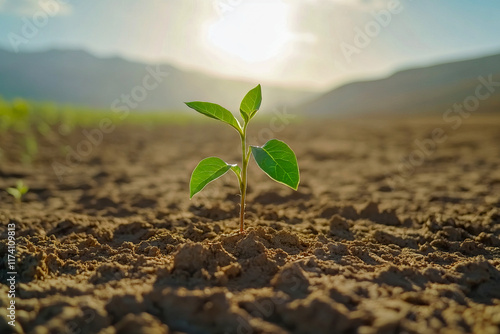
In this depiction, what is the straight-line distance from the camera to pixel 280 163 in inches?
64.4

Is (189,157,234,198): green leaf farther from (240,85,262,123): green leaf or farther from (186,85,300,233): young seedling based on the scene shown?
(240,85,262,123): green leaf

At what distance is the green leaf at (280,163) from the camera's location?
5.29 feet

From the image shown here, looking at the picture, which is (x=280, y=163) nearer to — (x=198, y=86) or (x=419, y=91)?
(x=419, y=91)

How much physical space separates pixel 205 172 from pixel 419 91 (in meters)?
60.2

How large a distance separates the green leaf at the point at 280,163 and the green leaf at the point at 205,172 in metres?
0.17

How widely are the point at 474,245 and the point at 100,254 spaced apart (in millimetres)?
2075

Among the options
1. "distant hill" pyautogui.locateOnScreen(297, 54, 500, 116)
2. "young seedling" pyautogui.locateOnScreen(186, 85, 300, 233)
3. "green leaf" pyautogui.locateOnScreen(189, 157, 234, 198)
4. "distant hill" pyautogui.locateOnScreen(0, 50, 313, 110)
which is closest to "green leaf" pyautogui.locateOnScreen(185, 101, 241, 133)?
"young seedling" pyautogui.locateOnScreen(186, 85, 300, 233)

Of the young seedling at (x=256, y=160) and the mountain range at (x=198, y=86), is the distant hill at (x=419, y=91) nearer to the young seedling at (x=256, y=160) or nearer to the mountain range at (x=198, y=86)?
the mountain range at (x=198, y=86)

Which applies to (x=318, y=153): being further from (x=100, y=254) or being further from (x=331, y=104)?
(x=331, y=104)

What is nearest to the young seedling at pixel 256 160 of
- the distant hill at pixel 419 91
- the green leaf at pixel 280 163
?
the green leaf at pixel 280 163

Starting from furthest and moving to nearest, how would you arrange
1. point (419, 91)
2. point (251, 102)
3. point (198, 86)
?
point (198, 86) < point (419, 91) < point (251, 102)

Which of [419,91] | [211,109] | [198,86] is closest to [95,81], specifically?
[198,86]

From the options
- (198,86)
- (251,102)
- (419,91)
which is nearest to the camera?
(251,102)

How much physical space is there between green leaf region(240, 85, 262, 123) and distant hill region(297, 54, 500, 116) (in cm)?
3222
